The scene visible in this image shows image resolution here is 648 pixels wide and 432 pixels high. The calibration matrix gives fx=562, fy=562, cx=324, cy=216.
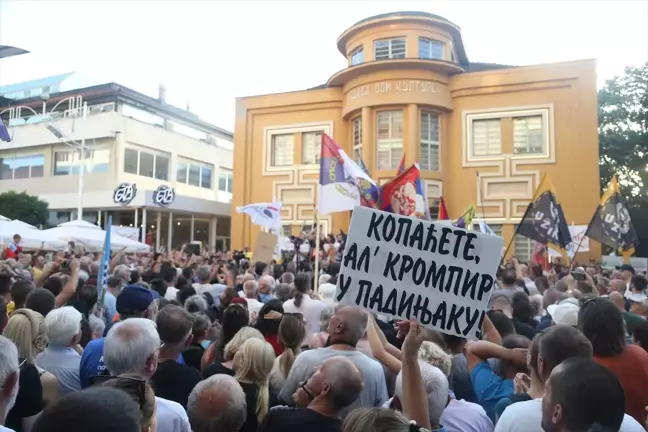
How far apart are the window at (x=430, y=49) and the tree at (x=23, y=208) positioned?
2467cm

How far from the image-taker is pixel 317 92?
94.6 feet

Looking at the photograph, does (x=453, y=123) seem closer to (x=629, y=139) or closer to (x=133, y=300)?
(x=629, y=139)

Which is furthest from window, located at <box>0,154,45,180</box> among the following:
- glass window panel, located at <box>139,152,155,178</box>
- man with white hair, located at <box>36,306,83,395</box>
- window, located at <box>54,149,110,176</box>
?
man with white hair, located at <box>36,306,83,395</box>

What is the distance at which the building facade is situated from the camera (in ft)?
118

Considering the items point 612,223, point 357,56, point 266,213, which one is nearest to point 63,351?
point 612,223

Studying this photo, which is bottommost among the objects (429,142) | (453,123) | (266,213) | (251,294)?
(251,294)

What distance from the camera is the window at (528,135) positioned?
2527 cm

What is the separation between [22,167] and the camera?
41.4 m

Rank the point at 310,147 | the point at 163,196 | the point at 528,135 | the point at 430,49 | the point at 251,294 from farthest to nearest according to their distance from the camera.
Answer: the point at 163,196 < the point at 310,147 < the point at 430,49 < the point at 528,135 < the point at 251,294

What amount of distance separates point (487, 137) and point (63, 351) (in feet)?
79.7

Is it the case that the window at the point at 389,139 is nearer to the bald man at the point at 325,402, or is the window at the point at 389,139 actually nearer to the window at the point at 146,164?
the window at the point at 146,164

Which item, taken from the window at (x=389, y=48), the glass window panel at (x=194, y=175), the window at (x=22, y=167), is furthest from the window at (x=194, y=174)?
the window at (x=389, y=48)

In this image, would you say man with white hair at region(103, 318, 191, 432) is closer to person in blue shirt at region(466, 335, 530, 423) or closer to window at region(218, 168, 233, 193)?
person in blue shirt at region(466, 335, 530, 423)

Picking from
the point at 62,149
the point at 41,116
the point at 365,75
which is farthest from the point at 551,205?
the point at 41,116
